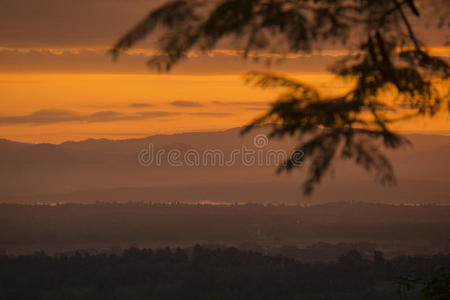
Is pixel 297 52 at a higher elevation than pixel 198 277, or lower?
higher

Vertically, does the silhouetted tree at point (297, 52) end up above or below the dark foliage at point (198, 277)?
above

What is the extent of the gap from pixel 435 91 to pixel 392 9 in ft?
6.67

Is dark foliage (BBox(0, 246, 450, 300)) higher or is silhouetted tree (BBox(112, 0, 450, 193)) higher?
silhouetted tree (BBox(112, 0, 450, 193))

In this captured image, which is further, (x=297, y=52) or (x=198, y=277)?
(x=198, y=277)

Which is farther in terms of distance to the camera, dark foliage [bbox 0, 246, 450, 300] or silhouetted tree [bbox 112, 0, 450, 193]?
dark foliage [bbox 0, 246, 450, 300]

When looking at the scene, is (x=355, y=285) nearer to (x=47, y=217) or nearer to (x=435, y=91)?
(x=435, y=91)

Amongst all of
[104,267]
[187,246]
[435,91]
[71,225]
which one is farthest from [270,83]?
[71,225]

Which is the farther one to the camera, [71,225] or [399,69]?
[71,225]

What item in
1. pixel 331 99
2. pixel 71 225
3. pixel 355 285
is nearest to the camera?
pixel 331 99

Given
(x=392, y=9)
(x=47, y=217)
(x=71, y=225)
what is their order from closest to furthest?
(x=392, y=9) → (x=71, y=225) → (x=47, y=217)

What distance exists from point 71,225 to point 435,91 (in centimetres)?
12671

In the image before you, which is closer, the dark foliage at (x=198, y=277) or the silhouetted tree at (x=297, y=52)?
the silhouetted tree at (x=297, y=52)

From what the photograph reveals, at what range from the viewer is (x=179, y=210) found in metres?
147

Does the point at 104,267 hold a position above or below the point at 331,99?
below
